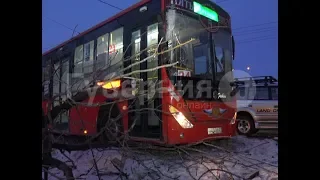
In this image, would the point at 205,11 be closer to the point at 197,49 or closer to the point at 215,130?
the point at 197,49

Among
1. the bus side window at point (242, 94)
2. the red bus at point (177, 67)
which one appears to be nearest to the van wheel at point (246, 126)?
the bus side window at point (242, 94)

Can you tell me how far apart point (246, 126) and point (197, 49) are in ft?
15.6

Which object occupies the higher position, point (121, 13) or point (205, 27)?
point (121, 13)

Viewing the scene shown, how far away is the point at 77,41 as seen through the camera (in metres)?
8.83

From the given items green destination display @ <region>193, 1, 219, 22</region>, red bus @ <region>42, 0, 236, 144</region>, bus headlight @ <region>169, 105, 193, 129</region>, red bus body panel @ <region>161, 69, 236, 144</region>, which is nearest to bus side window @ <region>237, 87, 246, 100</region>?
red bus @ <region>42, 0, 236, 144</region>

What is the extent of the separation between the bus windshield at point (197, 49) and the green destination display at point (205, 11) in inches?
8.3

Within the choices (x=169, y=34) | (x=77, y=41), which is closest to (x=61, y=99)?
(x=169, y=34)

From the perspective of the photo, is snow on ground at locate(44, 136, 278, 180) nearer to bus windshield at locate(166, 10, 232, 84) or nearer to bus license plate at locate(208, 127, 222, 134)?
bus license plate at locate(208, 127, 222, 134)

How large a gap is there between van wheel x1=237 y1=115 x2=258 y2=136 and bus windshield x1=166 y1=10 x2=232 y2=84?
352 cm

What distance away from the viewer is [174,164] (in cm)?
424
